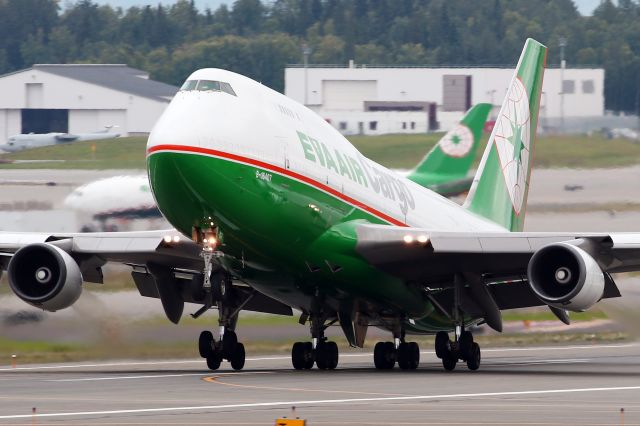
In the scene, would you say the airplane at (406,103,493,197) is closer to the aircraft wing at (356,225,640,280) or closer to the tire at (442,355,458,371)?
the tire at (442,355,458,371)

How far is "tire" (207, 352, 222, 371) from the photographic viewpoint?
29.3m

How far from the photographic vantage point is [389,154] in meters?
50.5

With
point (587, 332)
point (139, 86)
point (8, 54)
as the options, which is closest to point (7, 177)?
point (587, 332)

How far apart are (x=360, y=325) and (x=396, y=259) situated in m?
2.31

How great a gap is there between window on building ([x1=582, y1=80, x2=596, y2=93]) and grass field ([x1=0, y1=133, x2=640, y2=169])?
979 inches

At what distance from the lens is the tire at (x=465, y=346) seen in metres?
30.1

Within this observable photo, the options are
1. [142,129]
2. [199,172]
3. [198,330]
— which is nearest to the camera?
[199,172]

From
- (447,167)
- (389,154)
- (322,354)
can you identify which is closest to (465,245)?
(322,354)

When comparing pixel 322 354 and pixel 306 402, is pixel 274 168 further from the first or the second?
pixel 306 402

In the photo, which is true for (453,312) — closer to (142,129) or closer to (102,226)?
(102,226)

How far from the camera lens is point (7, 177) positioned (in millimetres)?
45062

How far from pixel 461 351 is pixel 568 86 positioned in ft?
146

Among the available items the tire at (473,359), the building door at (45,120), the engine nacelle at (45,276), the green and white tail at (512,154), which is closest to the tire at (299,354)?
the tire at (473,359)

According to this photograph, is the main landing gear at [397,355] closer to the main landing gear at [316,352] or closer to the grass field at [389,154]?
the main landing gear at [316,352]
